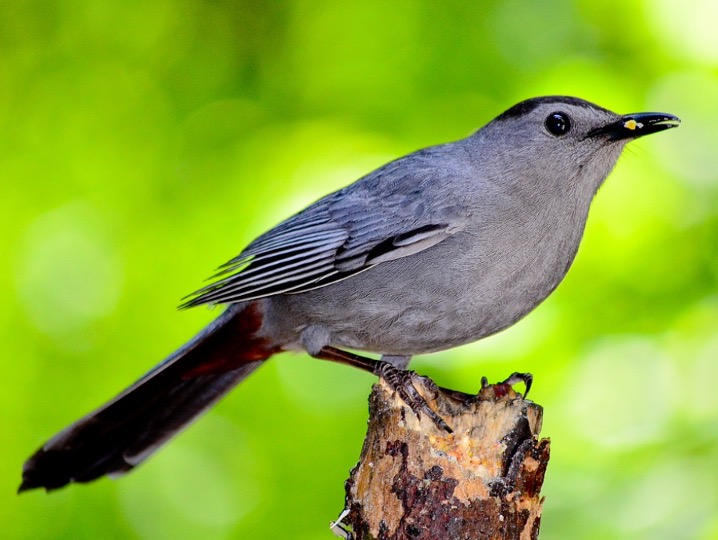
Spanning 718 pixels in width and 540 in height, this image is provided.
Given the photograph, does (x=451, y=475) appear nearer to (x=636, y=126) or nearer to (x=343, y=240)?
(x=343, y=240)

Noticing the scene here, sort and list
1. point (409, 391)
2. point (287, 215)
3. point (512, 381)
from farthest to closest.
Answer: point (287, 215), point (512, 381), point (409, 391)

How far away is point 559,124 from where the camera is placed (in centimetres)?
430

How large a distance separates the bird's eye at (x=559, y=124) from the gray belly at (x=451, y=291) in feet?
1.65

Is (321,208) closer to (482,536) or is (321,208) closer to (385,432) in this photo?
(385,432)

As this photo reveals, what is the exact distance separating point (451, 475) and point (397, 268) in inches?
46.6

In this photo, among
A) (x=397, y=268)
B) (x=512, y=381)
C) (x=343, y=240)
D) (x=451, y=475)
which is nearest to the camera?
(x=451, y=475)

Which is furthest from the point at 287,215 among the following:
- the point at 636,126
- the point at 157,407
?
the point at 636,126

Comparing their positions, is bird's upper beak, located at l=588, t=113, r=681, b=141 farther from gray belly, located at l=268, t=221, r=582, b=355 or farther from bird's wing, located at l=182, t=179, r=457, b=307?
bird's wing, located at l=182, t=179, r=457, b=307

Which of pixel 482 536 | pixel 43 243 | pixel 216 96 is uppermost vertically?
pixel 216 96

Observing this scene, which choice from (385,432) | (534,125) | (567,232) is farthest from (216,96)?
(385,432)

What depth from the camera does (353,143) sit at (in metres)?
5.05

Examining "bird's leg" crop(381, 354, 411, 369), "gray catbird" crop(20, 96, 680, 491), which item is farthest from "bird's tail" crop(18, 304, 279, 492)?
"bird's leg" crop(381, 354, 411, 369)

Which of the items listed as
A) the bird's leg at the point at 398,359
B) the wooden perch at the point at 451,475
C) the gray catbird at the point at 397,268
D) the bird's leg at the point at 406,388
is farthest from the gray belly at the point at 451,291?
the wooden perch at the point at 451,475

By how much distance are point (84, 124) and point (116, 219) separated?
693mm
